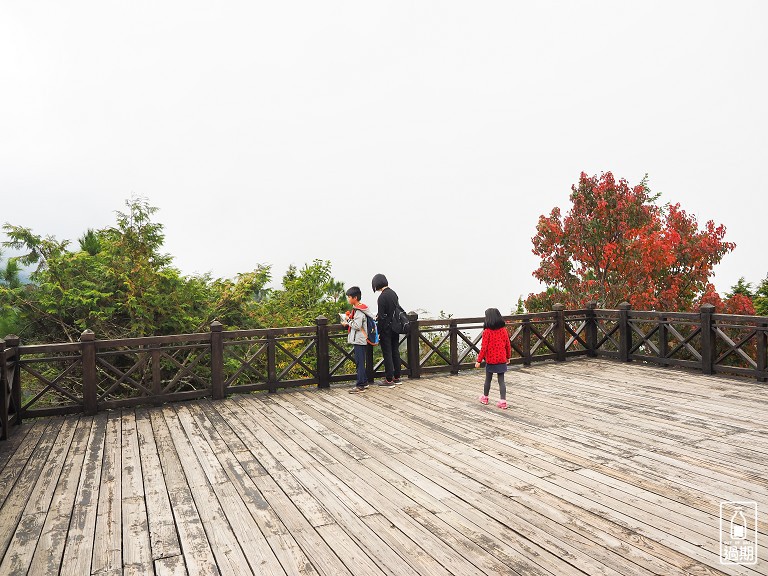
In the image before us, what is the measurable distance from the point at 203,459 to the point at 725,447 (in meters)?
5.68

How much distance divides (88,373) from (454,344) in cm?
641

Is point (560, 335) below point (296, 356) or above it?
above

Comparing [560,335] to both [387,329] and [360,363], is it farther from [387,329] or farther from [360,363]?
[360,363]

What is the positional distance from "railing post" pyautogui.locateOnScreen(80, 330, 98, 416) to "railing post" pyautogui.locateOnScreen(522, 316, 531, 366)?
8124 mm

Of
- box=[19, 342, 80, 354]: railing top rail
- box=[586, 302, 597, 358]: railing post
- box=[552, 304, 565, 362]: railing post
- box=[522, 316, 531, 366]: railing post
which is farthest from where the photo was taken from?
box=[586, 302, 597, 358]: railing post

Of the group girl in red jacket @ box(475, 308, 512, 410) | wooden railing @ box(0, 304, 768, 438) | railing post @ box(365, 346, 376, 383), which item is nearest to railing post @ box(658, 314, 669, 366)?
wooden railing @ box(0, 304, 768, 438)

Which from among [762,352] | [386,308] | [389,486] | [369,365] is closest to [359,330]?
[386,308]

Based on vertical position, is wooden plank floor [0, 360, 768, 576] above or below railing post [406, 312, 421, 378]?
below

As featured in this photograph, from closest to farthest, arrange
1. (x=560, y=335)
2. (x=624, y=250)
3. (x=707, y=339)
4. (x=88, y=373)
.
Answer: (x=88, y=373)
(x=707, y=339)
(x=560, y=335)
(x=624, y=250)

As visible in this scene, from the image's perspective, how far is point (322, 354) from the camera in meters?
10.0

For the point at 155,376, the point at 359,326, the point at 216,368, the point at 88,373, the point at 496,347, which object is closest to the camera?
the point at 496,347

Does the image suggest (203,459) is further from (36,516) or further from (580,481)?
(580,481)

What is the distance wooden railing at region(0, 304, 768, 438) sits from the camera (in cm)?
847

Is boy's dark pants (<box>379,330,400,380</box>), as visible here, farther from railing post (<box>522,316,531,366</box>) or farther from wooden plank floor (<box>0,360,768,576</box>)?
railing post (<box>522,316,531,366</box>)
